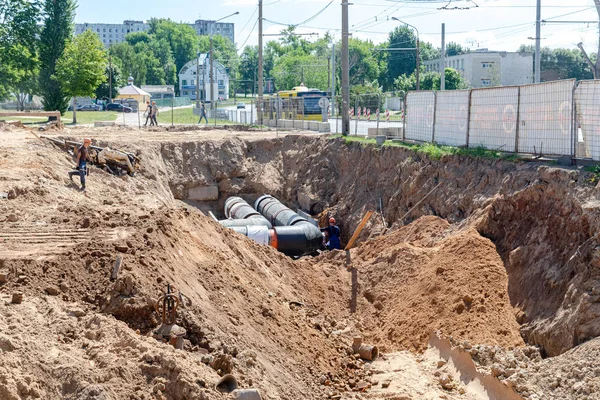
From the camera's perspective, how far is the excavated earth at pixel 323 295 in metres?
9.11

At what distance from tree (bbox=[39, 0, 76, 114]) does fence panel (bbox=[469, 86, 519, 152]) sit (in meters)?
38.7

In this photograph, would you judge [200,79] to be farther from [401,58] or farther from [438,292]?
[438,292]

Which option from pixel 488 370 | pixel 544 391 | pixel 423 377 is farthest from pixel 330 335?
pixel 544 391

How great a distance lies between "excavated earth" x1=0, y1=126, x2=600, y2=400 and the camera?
9109mm

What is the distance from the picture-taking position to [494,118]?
61.7 feet

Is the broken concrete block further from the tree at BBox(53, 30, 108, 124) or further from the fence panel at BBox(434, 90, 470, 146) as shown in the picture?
the tree at BBox(53, 30, 108, 124)

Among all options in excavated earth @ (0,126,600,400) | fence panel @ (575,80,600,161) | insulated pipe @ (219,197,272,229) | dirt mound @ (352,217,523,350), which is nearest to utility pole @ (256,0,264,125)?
insulated pipe @ (219,197,272,229)

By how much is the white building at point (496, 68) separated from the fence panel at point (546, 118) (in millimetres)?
58555

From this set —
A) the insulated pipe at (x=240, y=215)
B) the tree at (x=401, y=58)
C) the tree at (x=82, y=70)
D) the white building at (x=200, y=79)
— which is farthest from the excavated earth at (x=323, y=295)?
the white building at (x=200, y=79)

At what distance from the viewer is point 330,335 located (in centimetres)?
1348

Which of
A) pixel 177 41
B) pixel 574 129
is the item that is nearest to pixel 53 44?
pixel 574 129

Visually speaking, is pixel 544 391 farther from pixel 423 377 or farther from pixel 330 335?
pixel 330 335

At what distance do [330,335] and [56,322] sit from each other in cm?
544

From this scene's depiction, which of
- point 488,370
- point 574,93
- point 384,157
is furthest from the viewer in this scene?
point 384,157
